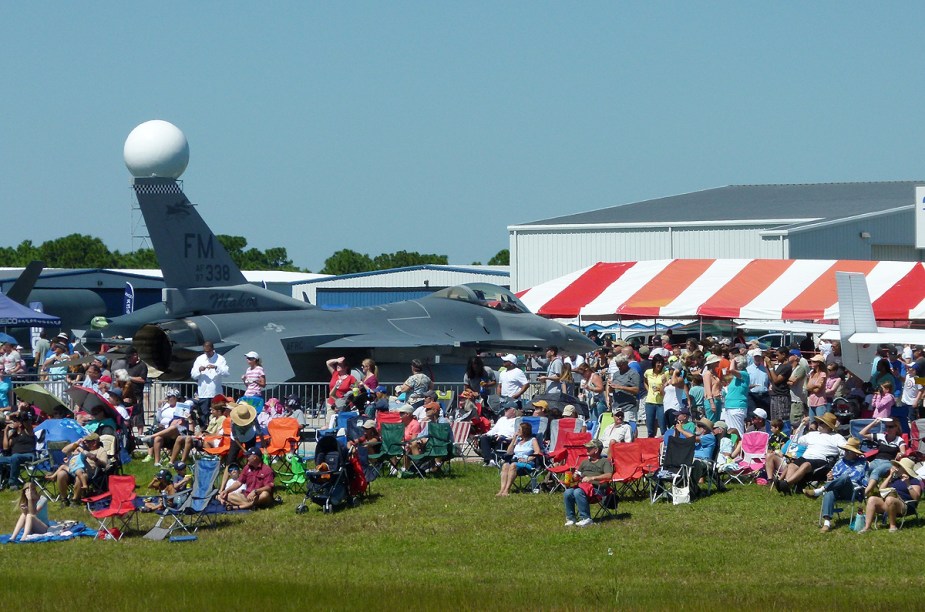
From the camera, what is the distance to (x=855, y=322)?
19.0 metres

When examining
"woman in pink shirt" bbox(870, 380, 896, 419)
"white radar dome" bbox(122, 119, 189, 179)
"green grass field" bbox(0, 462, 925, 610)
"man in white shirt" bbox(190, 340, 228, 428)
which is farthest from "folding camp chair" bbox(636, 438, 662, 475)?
"white radar dome" bbox(122, 119, 189, 179)

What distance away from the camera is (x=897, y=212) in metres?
42.5

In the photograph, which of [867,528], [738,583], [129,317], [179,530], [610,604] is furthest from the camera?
[129,317]

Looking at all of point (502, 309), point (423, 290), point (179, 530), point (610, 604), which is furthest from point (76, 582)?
point (423, 290)

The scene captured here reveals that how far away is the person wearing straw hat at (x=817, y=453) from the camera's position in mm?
13672

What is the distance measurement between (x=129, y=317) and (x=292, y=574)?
12458mm

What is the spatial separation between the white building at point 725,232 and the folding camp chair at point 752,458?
24.6 m

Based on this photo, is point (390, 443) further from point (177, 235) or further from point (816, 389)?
point (177, 235)

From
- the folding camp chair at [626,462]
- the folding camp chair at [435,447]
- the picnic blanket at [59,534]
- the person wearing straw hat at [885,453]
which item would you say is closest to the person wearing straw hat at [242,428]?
the folding camp chair at [435,447]

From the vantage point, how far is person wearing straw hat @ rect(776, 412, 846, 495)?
1367 centimetres

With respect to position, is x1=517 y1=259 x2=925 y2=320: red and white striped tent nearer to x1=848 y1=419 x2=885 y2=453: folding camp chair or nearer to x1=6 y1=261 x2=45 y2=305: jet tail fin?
x1=848 y1=419 x2=885 y2=453: folding camp chair

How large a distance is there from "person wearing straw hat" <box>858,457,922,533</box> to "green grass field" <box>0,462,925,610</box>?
204mm

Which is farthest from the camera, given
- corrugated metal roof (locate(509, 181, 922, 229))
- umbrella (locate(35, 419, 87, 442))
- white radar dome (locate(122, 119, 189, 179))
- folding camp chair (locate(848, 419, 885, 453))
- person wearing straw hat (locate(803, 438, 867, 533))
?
corrugated metal roof (locate(509, 181, 922, 229))

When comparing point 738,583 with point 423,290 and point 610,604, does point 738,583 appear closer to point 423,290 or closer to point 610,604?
point 610,604
